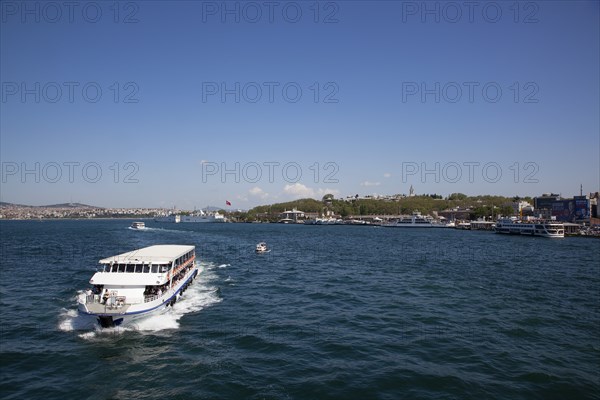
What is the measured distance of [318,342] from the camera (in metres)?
25.8

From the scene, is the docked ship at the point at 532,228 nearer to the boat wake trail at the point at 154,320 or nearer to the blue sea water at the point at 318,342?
the blue sea water at the point at 318,342

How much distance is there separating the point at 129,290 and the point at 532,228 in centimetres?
14814

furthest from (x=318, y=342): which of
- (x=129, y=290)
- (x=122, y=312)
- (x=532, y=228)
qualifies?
(x=532, y=228)

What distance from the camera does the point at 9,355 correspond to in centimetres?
2338

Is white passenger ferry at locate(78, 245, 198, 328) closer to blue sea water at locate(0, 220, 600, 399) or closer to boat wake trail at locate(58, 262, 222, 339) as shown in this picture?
boat wake trail at locate(58, 262, 222, 339)

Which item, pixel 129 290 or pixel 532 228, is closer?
pixel 129 290

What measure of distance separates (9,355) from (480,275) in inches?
2008

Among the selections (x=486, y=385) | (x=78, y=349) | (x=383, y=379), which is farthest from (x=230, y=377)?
(x=486, y=385)

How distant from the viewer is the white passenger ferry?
88.0 ft

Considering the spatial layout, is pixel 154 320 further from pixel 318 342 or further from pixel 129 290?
pixel 318 342

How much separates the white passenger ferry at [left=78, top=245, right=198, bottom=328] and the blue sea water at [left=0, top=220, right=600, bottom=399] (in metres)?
1.12

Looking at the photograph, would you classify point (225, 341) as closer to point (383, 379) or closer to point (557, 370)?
point (383, 379)

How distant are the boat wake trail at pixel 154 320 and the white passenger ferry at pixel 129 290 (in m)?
0.50

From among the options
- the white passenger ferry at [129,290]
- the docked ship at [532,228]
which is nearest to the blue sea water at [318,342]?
the white passenger ferry at [129,290]
